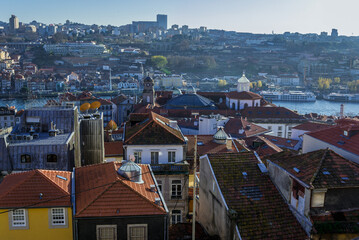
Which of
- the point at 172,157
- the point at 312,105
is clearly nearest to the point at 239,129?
the point at 172,157

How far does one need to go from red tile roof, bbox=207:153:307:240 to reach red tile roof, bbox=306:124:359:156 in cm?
258

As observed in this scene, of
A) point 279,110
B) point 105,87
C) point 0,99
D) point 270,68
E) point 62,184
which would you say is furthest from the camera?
point 270,68

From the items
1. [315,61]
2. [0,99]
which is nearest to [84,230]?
[0,99]

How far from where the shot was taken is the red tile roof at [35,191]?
8484mm

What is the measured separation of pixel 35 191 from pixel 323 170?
21.2ft

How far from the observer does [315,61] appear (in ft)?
412

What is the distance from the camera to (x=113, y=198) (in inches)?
342

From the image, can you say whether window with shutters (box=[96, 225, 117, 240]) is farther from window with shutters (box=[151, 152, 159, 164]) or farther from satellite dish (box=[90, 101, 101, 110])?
satellite dish (box=[90, 101, 101, 110])

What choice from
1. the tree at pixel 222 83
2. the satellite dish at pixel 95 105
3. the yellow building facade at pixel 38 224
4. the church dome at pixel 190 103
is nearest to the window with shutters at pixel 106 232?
the yellow building facade at pixel 38 224

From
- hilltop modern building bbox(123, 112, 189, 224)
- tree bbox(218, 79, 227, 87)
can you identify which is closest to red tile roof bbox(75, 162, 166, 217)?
hilltop modern building bbox(123, 112, 189, 224)

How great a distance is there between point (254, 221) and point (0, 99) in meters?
77.3

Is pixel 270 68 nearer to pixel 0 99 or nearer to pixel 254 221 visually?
pixel 0 99

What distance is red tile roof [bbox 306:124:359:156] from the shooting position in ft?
35.6

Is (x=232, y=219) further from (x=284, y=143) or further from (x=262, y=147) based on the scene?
(x=284, y=143)
